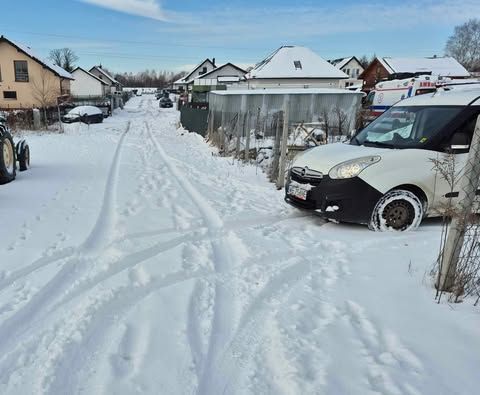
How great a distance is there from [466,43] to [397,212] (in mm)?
98402

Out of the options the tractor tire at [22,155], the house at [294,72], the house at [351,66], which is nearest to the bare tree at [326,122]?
the tractor tire at [22,155]

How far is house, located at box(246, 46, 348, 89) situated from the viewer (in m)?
40.4

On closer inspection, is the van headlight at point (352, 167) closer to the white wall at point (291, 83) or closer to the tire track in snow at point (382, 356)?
the tire track in snow at point (382, 356)

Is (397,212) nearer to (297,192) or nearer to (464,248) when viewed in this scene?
(297,192)

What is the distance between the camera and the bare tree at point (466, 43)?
8231 centimetres

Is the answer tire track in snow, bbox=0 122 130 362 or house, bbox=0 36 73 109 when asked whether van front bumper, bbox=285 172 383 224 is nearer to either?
tire track in snow, bbox=0 122 130 362

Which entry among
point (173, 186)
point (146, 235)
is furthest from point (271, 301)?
point (173, 186)

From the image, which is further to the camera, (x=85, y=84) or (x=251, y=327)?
(x=85, y=84)

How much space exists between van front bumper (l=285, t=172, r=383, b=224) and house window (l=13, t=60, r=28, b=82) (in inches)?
1605

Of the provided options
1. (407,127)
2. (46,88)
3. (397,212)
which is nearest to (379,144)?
(407,127)

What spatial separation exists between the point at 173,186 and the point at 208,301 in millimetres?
4915

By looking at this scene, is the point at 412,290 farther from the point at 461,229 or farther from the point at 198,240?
the point at 198,240

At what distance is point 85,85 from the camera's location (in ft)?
199

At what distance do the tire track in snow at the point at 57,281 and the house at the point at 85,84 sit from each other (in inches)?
2391
